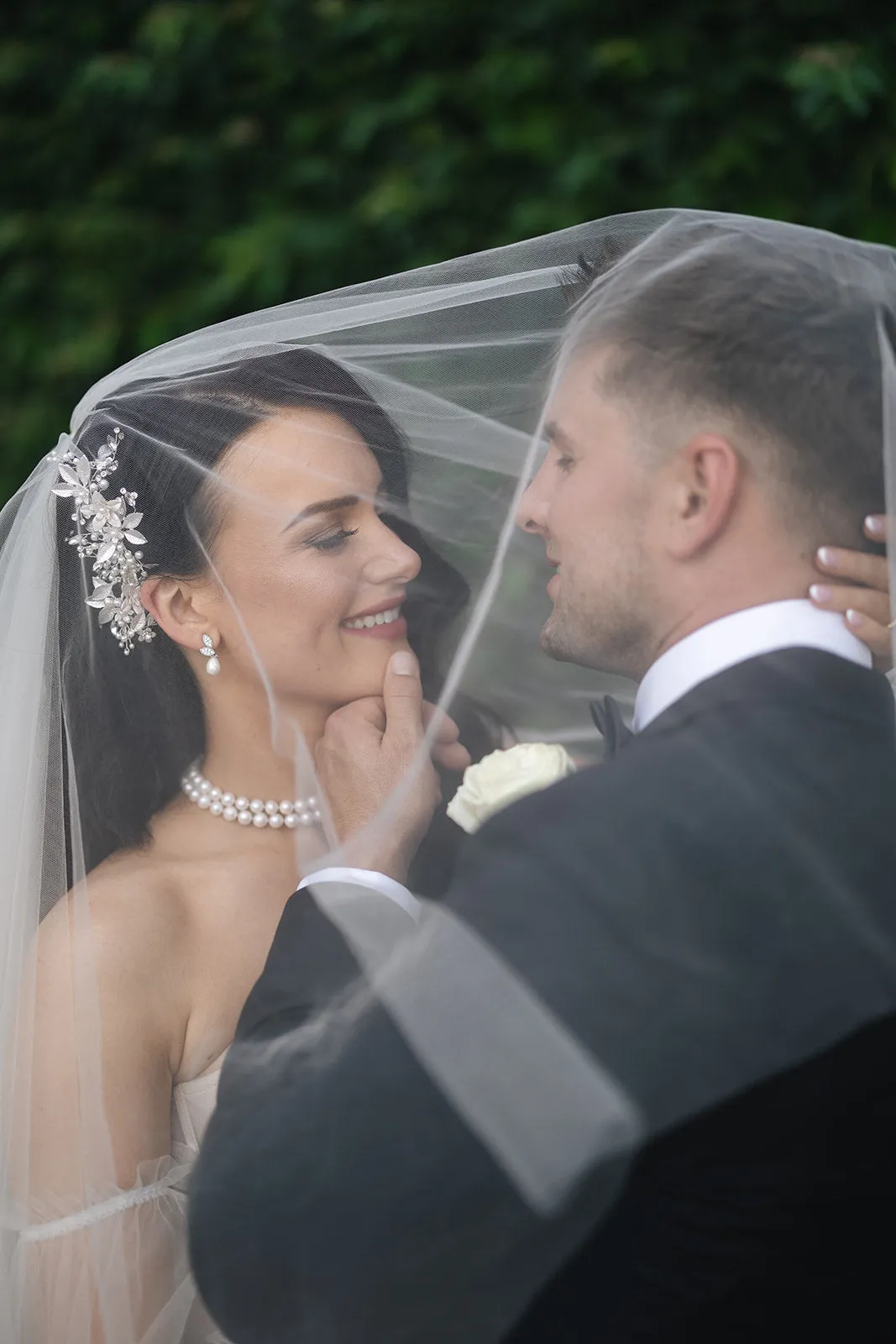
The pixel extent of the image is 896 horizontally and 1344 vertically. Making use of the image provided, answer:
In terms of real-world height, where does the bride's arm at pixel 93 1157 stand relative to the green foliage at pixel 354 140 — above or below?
below

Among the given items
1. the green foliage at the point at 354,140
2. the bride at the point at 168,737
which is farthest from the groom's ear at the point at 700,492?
the green foliage at the point at 354,140

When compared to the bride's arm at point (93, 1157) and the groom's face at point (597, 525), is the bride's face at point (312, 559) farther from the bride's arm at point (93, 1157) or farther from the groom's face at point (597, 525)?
the bride's arm at point (93, 1157)

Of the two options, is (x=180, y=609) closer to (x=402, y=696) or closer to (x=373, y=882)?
(x=402, y=696)

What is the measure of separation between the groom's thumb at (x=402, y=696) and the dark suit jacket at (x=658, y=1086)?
34 cm

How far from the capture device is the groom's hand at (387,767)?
4.87ft

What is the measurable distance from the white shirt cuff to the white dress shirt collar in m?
0.35

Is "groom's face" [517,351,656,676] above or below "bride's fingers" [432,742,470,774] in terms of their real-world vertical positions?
above

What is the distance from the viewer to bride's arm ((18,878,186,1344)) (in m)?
1.66

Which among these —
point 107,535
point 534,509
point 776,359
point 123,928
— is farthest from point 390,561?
point 123,928

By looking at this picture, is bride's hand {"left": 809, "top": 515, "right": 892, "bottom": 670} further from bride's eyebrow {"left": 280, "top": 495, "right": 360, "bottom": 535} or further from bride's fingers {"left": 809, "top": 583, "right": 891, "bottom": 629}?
bride's eyebrow {"left": 280, "top": 495, "right": 360, "bottom": 535}

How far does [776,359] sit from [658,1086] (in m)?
0.73

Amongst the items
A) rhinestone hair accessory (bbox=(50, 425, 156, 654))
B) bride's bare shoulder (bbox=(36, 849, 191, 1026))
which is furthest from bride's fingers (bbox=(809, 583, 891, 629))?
bride's bare shoulder (bbox=(36, 849, 191, 1026))

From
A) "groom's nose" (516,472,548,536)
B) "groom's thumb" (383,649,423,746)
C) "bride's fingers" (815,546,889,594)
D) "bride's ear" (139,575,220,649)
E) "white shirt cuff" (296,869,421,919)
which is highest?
"groom's nose" (516,472,548,536)

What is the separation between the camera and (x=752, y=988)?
47.0 inches
